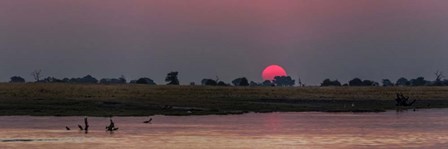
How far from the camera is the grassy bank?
221 ft

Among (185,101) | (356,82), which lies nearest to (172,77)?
(356,82)

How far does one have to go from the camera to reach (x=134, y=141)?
41312 mm

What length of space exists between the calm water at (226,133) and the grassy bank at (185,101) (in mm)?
6555

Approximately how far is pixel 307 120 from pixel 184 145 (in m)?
23.1

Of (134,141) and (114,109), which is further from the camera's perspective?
(114,109)

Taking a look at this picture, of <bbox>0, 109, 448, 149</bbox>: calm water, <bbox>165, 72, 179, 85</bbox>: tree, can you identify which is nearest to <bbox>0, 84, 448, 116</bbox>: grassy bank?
<bbox>0, 109, 448, 149</bbox>: calm water

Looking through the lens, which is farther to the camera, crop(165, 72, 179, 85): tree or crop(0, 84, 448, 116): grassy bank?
crop(165, 72, 179, 85): tree

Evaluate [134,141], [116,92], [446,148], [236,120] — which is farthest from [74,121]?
[116,92]

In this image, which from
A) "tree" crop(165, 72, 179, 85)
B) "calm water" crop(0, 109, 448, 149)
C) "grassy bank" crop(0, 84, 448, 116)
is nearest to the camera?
"calm water" crop(0, 109, 448, 149)

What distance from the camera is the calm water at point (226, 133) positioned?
40.5 meters

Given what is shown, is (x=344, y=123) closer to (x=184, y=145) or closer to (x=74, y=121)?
(x=74, y=121)

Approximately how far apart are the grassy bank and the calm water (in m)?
6.56

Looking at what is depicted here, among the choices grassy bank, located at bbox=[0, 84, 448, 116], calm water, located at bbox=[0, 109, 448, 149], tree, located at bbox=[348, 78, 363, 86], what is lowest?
calm water, located at bbox=[0, 109, 448, 149]

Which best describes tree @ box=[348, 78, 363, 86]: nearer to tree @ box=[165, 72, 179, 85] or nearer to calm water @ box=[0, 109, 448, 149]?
tree @ box=[165, 72, 179, 85]
